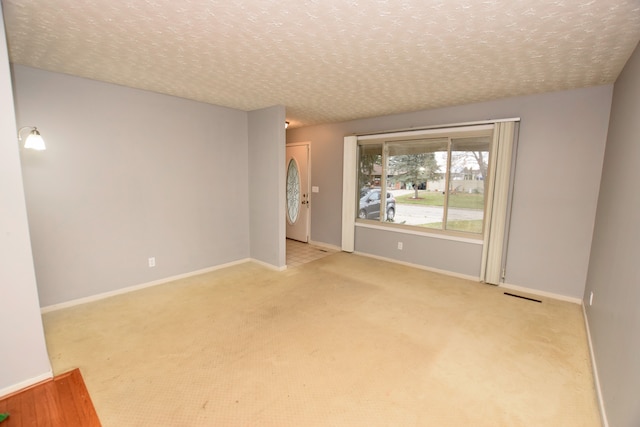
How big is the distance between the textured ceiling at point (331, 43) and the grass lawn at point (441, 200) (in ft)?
4.53

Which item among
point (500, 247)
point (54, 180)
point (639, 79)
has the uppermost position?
point (639, 79)

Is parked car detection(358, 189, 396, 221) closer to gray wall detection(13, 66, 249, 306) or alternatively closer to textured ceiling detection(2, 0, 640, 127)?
textured ceiling detection(2, 0, 640, 127)

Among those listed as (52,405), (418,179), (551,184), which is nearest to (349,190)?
(418,179)

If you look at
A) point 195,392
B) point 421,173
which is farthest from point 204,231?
point 421,173

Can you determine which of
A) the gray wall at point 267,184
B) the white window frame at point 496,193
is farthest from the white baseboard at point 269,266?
the white window frame at point 496,193

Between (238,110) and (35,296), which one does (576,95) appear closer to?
(238,110)

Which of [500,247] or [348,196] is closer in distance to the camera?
[500,247]

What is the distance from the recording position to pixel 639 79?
203 cm

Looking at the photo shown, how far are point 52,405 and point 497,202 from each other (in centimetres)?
457

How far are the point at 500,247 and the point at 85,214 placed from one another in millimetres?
4910

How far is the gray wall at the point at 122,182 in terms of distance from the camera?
2.91 meters

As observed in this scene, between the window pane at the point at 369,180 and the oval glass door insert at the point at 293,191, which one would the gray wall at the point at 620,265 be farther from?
the oval glass door insert at the point at 293,191

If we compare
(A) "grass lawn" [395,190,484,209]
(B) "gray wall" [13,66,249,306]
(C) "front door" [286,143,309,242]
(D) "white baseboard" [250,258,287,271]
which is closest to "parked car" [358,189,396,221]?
(A) "grass lawn" [395,190,484,209]

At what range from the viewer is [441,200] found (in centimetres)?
437
